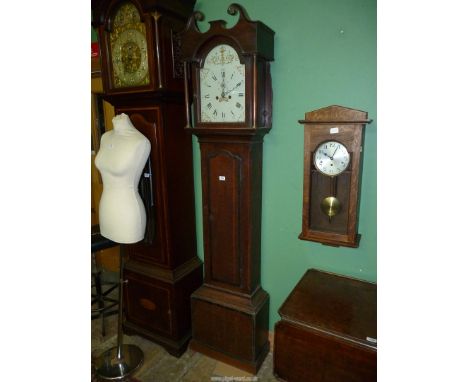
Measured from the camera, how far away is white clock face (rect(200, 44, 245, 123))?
1.68 meters

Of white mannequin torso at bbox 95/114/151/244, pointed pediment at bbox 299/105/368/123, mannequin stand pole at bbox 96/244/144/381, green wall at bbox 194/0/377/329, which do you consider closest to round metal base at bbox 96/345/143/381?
mannequin stand pole at bbox 96/244/144/381

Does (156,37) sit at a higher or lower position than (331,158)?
higher

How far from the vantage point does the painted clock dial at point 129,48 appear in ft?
5.91

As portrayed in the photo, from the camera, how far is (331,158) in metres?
1.54

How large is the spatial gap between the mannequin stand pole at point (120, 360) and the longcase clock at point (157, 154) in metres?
0.17

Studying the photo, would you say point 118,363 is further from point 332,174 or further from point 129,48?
point 129,48

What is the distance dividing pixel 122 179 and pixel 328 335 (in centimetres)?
137

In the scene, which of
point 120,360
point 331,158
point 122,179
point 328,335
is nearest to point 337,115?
point 331,158

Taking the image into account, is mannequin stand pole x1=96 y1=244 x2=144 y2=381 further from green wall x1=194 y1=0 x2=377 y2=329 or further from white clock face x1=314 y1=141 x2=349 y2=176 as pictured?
white clock face x1=314 y1=141 x2=349 y2=176

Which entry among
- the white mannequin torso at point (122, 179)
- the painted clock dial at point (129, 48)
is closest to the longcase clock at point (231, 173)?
the painted clock dial at point (129, 48)

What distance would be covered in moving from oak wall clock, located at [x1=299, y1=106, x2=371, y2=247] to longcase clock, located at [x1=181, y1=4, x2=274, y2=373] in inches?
12.8

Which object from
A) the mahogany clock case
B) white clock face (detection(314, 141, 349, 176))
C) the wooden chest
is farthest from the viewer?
the mahogany clock case

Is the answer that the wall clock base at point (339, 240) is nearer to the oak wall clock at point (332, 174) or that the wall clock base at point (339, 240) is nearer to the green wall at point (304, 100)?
the oak wall clock at point (332, 174)

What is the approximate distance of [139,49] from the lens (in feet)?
5.97
